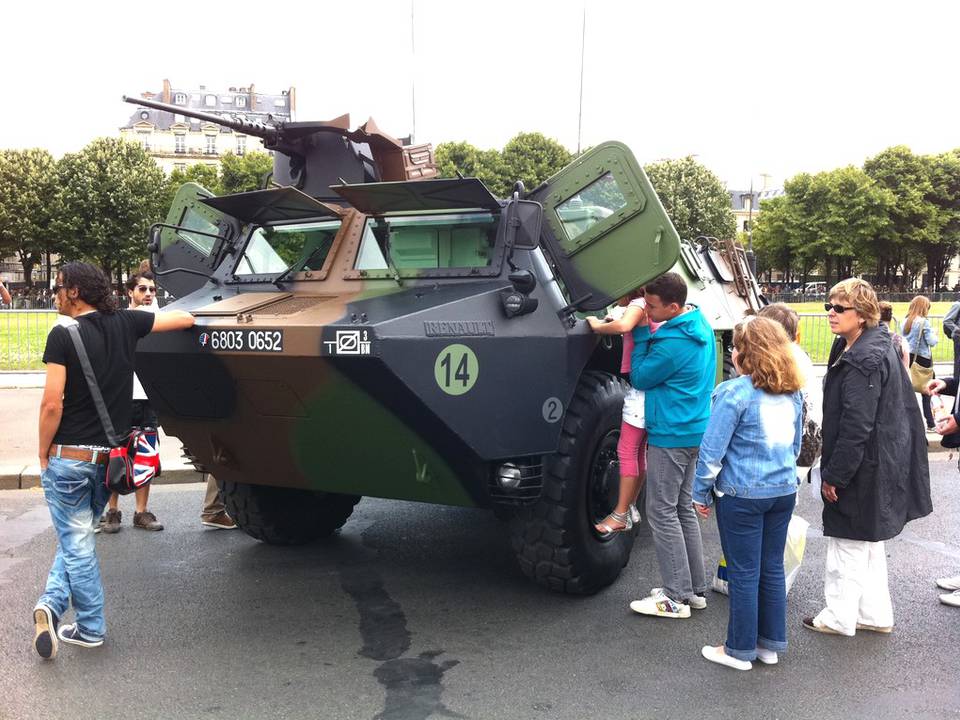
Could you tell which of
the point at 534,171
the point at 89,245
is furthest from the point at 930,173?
the point at 89,245

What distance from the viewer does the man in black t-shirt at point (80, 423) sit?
3.86m

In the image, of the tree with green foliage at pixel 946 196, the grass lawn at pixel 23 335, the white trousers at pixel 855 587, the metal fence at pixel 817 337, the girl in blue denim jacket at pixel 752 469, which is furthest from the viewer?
the tree with green foliage at pixel 946 196

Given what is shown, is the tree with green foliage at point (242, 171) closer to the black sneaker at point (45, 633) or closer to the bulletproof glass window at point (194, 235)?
the bulletproof glass window at point (194, 235)

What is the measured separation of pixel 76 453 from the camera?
12.9 ft

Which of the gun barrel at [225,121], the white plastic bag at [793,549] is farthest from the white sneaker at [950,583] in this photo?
the gun barrel at [225,121]

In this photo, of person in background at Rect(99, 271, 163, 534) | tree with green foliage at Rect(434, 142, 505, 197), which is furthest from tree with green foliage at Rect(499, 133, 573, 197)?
person in background at Rect(99, 271, 163, 534)

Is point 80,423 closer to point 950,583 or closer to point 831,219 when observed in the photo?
point 950,583

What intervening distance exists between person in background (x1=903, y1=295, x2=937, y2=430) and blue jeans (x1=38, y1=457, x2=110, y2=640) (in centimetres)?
836

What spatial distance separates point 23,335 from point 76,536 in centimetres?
1240

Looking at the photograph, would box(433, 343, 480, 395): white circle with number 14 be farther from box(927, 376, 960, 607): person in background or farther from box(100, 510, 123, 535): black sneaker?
box(100, 510, 123, 535): black sneaker

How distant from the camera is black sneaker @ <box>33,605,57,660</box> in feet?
13.0

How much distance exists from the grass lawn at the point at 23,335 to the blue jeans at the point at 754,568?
13063 millimetres

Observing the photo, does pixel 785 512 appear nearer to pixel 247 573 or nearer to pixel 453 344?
pixel 453 344

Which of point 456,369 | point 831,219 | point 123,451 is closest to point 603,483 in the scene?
point 456,369
